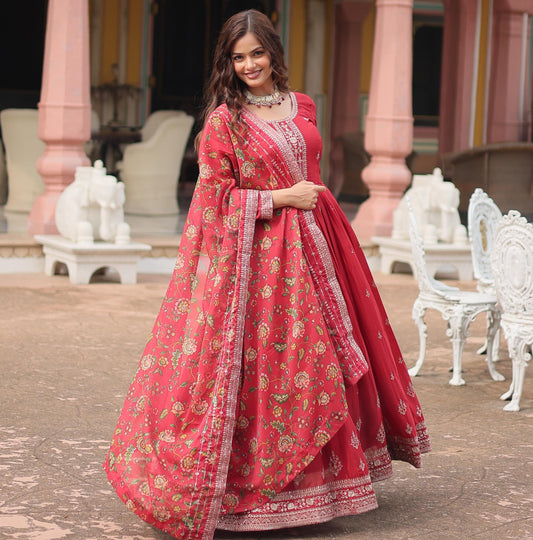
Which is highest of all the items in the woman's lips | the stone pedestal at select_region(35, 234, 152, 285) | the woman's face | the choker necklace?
the woman's face

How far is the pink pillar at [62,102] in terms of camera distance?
8.36 metres

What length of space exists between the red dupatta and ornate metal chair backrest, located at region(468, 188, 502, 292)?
261cm

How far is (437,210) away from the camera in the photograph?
28.0ft

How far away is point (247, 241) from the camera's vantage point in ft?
10.2

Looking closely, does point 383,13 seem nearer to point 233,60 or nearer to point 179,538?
point 233,60

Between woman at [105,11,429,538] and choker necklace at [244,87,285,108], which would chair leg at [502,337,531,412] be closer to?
woman at [105,11,429,538]

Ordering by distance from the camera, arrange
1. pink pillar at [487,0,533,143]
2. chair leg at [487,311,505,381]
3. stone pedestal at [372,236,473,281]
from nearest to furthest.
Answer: chair leg at [487,311,505,381] → stone pedestal at [372,236,473,281] → pink pillar at [487,0,533,143]

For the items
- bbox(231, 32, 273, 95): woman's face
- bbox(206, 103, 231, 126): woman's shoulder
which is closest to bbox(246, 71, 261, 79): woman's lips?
bbox(231, 32, 273, 95): woman's face

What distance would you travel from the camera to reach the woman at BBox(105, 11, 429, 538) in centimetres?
300

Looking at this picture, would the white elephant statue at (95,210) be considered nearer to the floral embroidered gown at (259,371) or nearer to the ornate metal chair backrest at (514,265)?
the ornate metal chair backrest at (514,265)

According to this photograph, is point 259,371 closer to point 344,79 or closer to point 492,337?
point 492,337

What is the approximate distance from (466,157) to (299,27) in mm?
2995

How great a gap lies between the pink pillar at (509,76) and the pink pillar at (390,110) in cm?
347

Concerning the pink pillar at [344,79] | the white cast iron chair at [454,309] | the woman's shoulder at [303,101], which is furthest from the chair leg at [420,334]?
the pink pillar at [344,79]
